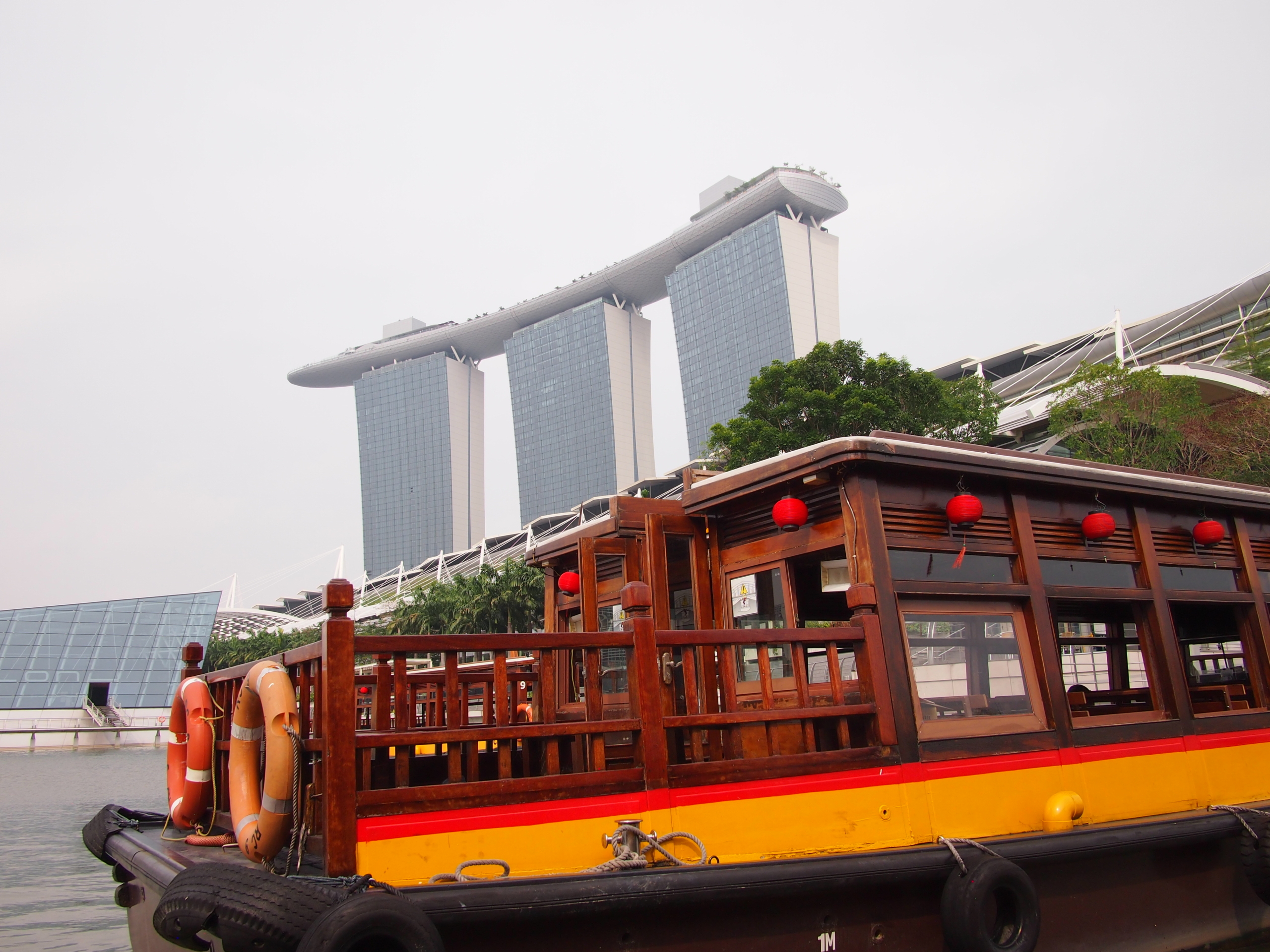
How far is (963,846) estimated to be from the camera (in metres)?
3.73

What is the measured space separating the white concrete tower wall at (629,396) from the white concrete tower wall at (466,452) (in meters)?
25.8

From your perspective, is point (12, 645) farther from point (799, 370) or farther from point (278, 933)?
point (278, 933)

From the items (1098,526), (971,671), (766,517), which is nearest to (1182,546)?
(1098,526)

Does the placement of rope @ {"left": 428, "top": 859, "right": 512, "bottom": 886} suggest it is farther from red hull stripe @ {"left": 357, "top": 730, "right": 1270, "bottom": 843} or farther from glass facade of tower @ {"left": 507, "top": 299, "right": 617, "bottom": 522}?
glass facade of tower @ {"left": 507, "top": 299, "right": 617, "bottom": 522}

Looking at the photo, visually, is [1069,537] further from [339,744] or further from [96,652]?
[96,652]

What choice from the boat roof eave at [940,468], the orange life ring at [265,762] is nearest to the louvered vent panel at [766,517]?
the boat roof eave at [940,468]

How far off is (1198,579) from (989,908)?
2.88 metres

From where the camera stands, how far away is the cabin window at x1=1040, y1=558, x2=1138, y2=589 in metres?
4.66

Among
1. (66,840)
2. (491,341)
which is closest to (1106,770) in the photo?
(66,840)

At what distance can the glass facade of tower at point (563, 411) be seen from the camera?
108 metres

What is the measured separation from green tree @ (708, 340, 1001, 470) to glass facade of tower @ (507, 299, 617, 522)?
79.1m

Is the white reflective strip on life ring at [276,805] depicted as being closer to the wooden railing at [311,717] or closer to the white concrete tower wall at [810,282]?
the wooden railing at [311,717]

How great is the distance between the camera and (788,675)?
14.7 feet

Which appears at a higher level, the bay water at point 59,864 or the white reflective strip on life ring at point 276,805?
the white reflective strip on life ring at point 276,805
